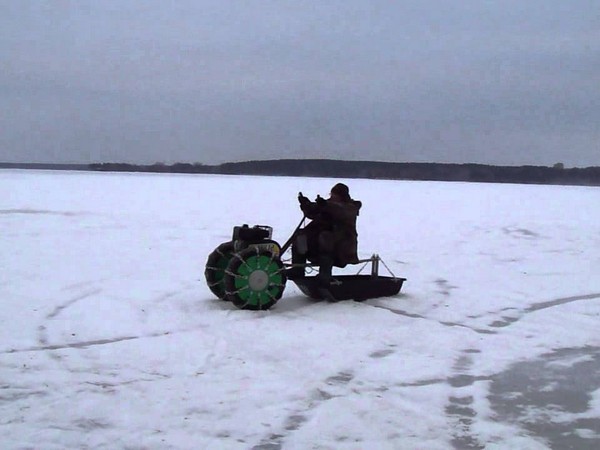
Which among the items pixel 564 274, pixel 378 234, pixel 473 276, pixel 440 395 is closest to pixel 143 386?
pixel 440 395

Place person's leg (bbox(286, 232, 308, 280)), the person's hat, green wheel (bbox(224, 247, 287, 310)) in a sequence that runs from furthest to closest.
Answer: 1. the person's hat
2. person's leg (bbox(286, 232, 308, 280))
3. green wheel (bbox(224, 247, 287, 310))

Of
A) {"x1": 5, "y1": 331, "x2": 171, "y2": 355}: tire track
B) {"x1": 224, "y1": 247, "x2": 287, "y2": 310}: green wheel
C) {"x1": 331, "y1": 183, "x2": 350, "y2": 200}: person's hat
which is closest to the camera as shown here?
{"x1": 5, "y1": 331, "x2": 171, "y2": 355}: tire track

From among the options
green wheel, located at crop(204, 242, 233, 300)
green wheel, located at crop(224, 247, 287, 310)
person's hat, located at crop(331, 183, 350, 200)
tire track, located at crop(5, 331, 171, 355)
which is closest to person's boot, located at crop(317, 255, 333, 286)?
green wheel, located at crop(224, 247, 287, 310)

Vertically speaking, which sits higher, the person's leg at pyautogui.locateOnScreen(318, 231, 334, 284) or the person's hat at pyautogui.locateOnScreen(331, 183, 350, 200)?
the person's hat at pyautogui.locateOnScreen(331, 183, 350, 200)

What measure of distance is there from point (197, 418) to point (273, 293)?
3134mm

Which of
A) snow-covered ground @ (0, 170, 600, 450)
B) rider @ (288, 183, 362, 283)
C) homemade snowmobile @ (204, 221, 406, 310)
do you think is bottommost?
snow-covered ground @ (0, 170, 600, 450)

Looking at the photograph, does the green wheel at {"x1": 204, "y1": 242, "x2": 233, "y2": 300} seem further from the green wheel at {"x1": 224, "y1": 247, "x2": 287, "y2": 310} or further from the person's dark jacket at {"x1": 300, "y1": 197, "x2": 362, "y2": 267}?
the person's dark jacket at {"x1": 300, "y1": 197, "x2": 362, "y2": 267}

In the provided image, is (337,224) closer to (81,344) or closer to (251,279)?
(251,279)

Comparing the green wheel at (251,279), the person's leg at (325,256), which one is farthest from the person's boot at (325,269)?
the green wheel at (251,279)

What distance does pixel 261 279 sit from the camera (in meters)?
7.40

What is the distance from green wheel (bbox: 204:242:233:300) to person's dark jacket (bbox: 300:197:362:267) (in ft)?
2.85

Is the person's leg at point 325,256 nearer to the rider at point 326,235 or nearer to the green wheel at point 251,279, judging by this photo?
the rider at point 326,235

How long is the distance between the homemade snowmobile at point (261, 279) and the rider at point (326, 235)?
4.7 inches

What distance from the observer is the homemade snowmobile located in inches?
290
